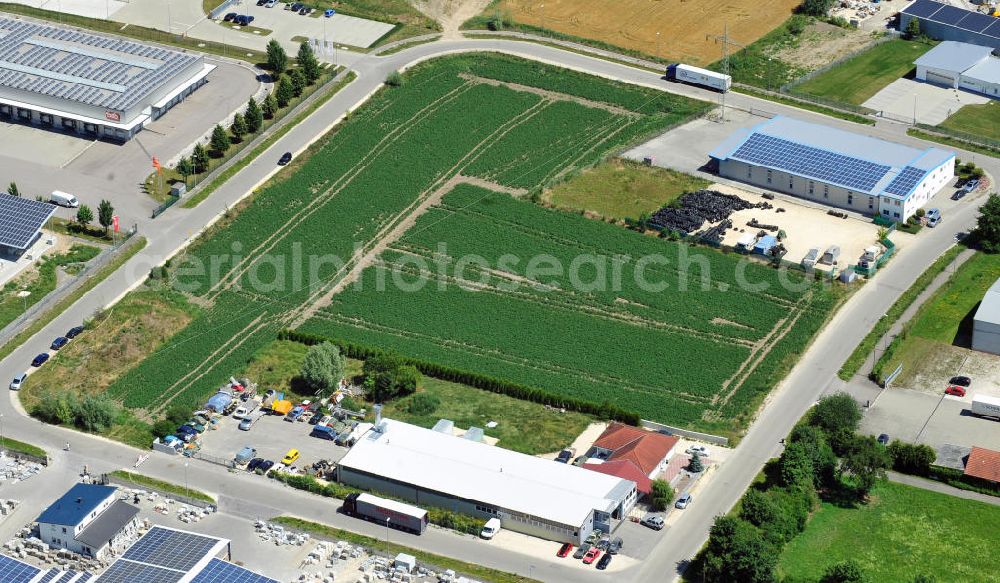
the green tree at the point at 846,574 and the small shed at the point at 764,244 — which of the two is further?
the small shed at the point at 764,244

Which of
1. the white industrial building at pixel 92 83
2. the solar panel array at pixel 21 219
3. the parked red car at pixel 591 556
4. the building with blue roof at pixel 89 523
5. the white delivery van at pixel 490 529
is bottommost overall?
the parked red car at pixel 591 556

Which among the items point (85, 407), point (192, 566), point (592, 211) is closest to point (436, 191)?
point (592, 211)

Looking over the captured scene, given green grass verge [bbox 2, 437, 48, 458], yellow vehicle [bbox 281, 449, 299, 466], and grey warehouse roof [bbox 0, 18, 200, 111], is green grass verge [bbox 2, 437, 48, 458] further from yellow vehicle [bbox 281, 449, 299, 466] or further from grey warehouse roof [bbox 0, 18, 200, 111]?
grey warehouse roof [bbox 0, 18, 200, 111]

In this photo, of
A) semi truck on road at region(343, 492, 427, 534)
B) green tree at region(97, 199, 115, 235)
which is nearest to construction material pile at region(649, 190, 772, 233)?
semi truck on road at region(343, 492, 427, 534)

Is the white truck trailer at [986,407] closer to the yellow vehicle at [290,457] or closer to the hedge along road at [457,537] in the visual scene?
the hedge along road at [457,537]

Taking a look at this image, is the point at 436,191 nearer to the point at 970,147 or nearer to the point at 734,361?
the point at 734,361

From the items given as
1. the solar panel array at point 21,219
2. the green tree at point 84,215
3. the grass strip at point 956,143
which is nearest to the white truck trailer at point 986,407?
the grass strip at point 956,143

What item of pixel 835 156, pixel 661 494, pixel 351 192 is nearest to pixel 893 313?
pixel 835 156
